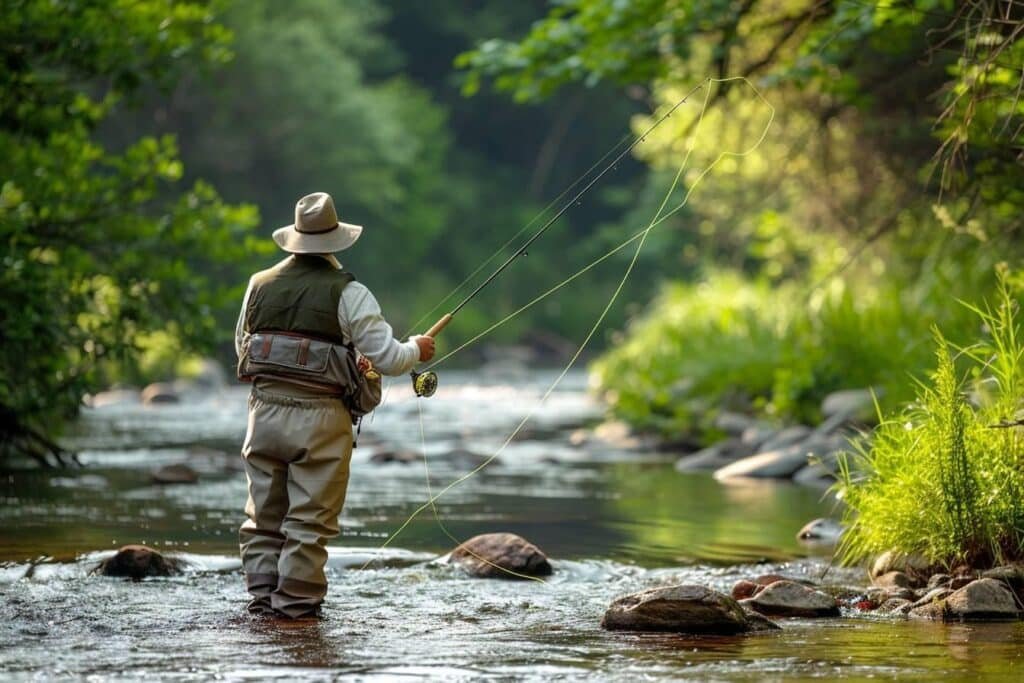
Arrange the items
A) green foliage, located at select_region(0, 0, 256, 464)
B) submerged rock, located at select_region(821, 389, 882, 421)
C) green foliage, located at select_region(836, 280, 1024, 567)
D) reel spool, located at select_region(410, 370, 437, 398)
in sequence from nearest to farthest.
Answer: reel spool, located at select_region(410, 370, 437, 398)
green foliage, located at select_region(836, 280, 1024, 567)
green foliage, located at select_region(0, 0, 256, 464)
submerged rock, located at select_region(821, 389, 882, 421)

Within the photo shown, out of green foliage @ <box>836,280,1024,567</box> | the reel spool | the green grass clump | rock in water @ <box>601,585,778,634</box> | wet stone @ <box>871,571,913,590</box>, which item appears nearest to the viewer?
rock in water @ <box>601,585,778,634</box>

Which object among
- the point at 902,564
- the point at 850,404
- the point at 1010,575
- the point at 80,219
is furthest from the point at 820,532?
the point at 80,219

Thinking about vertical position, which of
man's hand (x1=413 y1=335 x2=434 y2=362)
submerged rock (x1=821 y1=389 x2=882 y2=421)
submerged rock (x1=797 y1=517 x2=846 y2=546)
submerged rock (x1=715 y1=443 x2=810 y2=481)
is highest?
submerged rock (x1=821 y1=389 x2=882 y2=421)

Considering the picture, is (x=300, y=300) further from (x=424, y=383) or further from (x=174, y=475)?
(x=174, y=475)

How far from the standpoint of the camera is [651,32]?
12.2m

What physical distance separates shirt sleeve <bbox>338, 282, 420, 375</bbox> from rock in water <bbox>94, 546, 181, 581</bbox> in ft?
5.81

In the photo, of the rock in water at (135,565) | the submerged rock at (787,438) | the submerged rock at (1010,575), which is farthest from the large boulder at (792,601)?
the submerged rock at (787,438)

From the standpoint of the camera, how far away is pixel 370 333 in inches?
255

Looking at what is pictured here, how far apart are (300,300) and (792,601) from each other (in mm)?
2274

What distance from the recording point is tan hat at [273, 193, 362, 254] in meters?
6.60

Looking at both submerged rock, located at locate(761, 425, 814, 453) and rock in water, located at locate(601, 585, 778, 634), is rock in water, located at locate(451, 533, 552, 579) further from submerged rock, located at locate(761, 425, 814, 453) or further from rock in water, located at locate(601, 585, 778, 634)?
submerged rock, located at locate(761, 425, 814, 453)

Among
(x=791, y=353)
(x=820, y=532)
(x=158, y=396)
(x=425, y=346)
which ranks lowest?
(x=820, y=532)

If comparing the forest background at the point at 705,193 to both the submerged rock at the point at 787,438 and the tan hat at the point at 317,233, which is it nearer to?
the submerged rock at the point at 787,438

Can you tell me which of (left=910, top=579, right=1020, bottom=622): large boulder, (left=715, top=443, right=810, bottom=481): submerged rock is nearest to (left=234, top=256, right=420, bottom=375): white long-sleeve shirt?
(left=910, top=579, right=1020, bottom=622): large boulder
